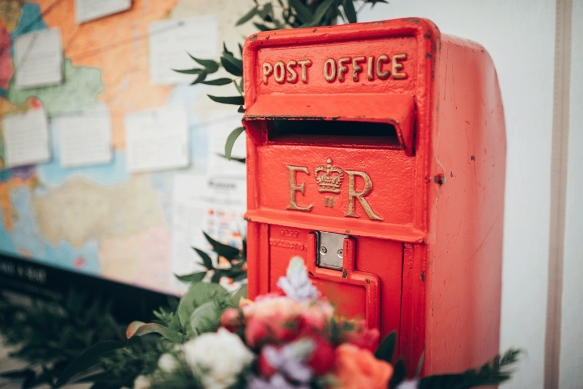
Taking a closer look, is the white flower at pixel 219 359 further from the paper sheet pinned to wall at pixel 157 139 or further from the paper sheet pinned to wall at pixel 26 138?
the paper sheet pinned to wall at pixel 26 138

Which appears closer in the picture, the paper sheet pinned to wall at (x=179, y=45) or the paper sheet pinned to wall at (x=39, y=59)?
the paper sheet pinned to wall at (x=179, y=45)

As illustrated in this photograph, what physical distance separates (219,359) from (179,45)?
175 centimetres

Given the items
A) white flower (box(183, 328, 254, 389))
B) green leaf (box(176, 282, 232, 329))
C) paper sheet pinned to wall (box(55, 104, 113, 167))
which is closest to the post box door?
green leaf (box(176, 282, 232, 329))

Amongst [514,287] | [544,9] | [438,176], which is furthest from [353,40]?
[514,287]

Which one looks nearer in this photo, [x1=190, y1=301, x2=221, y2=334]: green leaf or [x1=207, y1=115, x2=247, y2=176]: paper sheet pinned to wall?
[x1=190, y1=301, x2=221, y2=334]: green leaf

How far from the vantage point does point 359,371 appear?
0.62 metres

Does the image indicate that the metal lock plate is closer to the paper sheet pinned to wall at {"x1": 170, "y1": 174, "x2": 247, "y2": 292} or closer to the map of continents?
the paper sheet pinned to wall at {"x1": 170, "y1": 174, "x2": 247, "y2": 292}

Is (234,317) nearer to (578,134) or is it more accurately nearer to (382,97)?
(382,97)

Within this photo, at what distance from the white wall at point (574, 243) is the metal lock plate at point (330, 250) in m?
0.77

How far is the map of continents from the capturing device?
7.21 feet

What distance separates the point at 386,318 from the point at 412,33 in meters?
0.63

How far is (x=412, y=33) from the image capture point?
2.88ft

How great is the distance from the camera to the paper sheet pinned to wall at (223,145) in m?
1.93

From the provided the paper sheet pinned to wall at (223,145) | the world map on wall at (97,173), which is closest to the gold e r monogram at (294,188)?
the paper sheet pinned to wall at (223,145)
